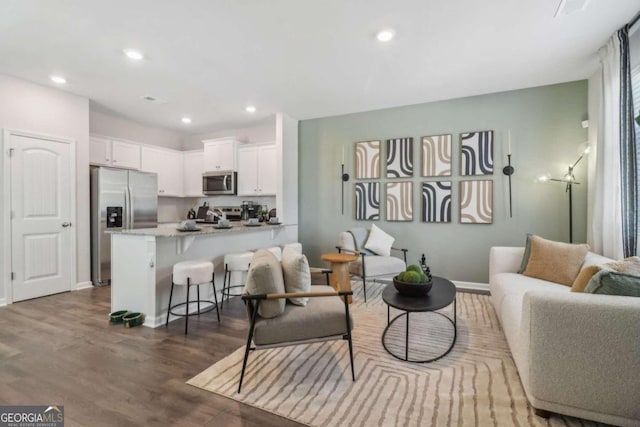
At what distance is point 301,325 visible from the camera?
1.89 meters

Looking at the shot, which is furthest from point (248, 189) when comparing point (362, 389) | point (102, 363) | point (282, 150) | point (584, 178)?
point (584, 178)

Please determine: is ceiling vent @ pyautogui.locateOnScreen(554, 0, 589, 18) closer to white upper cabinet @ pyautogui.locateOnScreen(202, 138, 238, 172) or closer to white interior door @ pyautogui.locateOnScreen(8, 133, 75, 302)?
white upper cabinet @ pyautogui.locateOnScreen(202, 138, 238, 172)

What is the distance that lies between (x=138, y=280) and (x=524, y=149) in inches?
191

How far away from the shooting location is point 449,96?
4047 mm

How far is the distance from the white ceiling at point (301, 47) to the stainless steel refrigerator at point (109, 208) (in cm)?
116

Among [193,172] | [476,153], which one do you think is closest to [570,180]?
[476,153]

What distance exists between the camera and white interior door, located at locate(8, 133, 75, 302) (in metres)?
3.54

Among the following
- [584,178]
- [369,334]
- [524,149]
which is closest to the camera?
[369,334]

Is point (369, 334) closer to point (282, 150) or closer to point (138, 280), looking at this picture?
point (138, 280)

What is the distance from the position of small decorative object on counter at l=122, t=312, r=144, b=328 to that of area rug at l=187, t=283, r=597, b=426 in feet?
4.13

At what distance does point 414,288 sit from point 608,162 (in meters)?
2.36

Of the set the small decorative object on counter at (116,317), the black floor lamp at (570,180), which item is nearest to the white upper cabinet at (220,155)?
the small decorative object on counter at (116,317)

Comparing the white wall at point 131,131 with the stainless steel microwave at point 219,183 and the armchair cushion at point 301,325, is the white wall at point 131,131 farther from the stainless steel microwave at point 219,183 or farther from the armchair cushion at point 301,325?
the armchair cushion at point 301,325

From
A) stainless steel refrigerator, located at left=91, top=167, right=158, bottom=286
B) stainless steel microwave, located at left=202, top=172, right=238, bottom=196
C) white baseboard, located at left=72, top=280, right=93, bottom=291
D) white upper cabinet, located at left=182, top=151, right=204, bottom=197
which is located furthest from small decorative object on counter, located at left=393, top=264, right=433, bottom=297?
white upper cabinet, located at left=182, top=151, right=204, bottom=197
